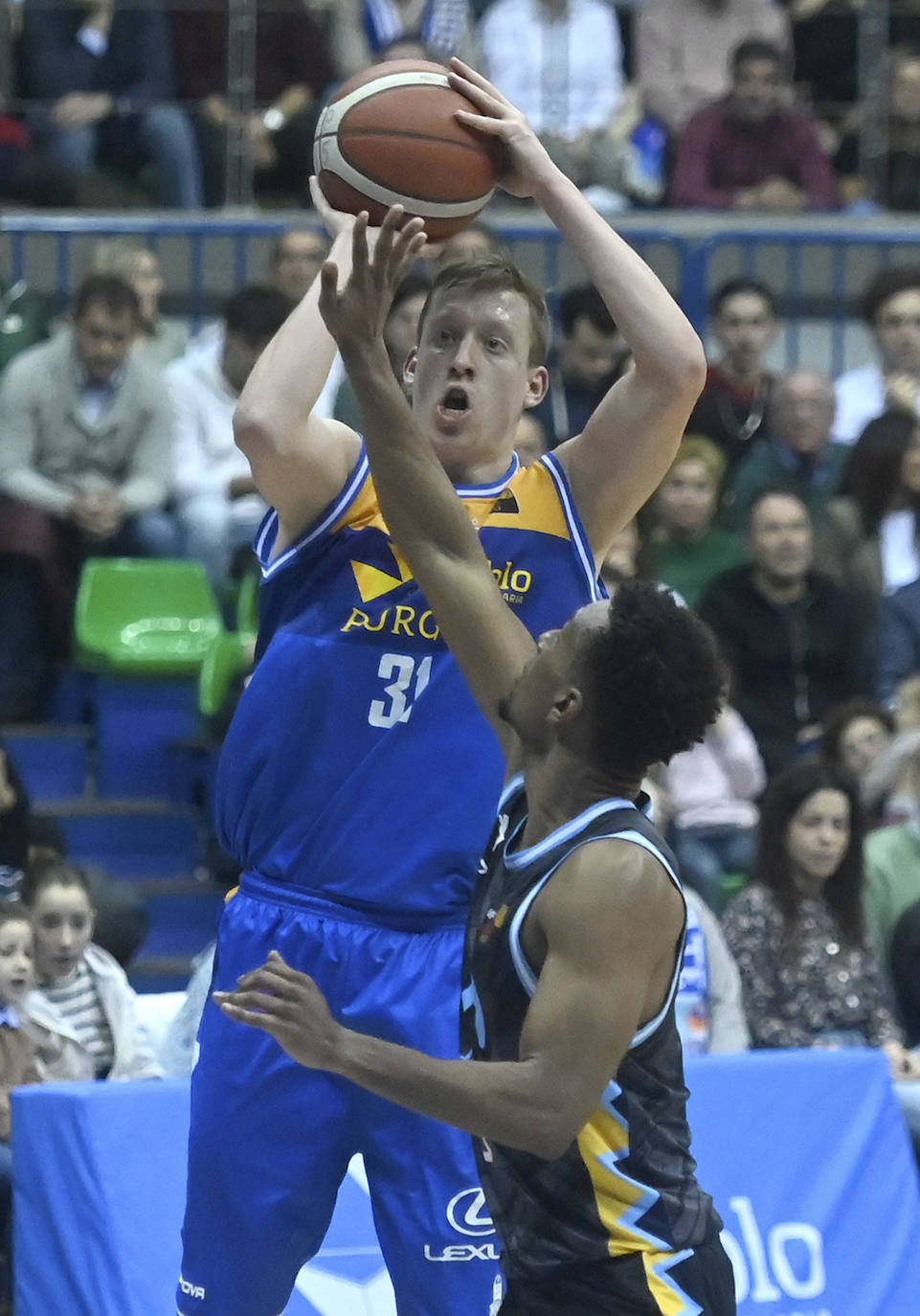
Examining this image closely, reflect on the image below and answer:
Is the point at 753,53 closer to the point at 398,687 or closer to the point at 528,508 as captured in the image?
the point at 528,508

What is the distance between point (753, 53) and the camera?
10.2m

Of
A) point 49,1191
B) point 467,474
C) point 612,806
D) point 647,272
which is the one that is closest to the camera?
point 612,806

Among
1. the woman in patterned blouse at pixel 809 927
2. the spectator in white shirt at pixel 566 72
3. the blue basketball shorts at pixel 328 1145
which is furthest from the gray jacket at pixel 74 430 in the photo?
the blue basketball shorts at pixel 328 1145

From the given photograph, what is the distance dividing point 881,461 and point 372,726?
4.80 meters

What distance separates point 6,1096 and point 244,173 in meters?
6.25

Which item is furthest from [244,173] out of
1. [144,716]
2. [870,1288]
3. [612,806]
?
[612,806]

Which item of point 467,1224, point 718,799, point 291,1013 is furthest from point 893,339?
point 291,1013

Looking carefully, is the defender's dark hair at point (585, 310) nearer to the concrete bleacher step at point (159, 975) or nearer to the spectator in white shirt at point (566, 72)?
the spectator in white shirt at point (566, 72)

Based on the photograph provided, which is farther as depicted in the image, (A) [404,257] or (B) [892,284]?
(B) [892,284]

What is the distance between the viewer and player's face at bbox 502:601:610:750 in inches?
120

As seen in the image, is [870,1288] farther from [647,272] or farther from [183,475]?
[183,475]

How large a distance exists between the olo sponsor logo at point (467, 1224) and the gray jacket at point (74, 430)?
190 inches

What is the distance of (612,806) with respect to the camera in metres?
3.07

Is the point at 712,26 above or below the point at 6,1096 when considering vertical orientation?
above
